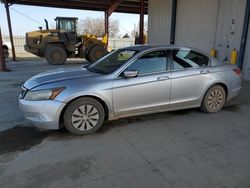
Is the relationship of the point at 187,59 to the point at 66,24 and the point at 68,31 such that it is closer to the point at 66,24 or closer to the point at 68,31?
the point at 68,31

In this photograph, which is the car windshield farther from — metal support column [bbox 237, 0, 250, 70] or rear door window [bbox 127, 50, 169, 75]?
metal support column [bbox 237, 0, 250, 70]

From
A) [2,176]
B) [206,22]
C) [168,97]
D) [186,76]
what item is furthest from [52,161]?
[206,22]

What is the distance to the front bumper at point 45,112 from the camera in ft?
10.2

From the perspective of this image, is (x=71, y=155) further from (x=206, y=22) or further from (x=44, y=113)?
(x=206, y=22)

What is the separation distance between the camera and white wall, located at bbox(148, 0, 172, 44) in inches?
426

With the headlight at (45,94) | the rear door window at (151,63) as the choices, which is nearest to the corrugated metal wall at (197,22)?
the rear door window at (151,63)

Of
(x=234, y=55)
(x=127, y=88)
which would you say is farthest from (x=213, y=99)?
(x=234, y=55)

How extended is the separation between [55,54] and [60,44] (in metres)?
0.83

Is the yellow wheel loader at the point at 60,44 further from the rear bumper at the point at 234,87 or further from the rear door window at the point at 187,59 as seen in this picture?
the rear bumper at the point at 234,87

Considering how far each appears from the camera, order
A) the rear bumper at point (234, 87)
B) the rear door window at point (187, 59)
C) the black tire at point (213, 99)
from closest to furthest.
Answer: the rear door window at point (187, 59) → the black tire at point (213, 99) → the rear bumper at point (234, 87)

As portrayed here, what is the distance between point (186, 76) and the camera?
153 inches

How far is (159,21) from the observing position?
1146 centimetres

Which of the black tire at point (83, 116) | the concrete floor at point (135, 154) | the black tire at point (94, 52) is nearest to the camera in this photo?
the concrete floor at point (135, 154)

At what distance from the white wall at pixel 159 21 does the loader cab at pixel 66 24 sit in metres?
4.84
